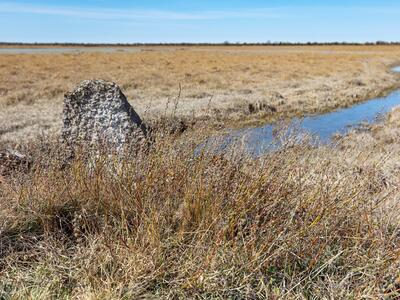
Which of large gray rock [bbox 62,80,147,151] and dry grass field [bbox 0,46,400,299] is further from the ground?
large gray rock [bbox 62,80,147,151]

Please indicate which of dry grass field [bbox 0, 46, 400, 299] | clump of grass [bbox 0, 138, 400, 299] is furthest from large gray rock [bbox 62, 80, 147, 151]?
clump of grass [bbox 0, 138, 400, 299]

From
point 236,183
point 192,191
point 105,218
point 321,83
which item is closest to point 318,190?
point 236,183

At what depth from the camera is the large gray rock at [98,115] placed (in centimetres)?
573

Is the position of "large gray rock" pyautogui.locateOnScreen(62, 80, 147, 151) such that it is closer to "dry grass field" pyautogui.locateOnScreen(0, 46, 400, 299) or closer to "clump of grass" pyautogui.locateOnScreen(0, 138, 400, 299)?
"dry grass field" pyautogui.locateOnScreen(0, 46, 400, 299)

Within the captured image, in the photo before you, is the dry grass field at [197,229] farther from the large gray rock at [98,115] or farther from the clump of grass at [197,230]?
the large gray rock at [98,115]

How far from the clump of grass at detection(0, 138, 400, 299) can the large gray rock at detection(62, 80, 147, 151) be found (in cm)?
171

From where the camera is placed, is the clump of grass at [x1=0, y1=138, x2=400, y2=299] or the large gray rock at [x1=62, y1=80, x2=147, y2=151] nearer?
the clump of grass at [x1=0, y1=138, x2=400, y2=299]

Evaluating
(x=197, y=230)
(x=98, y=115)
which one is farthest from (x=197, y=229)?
(x=98, y=115)

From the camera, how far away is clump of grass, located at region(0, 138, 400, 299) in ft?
9.47

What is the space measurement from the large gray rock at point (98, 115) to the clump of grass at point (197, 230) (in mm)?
1714

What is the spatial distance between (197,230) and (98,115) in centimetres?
336

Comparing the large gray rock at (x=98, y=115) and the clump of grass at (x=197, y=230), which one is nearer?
the clump of grass at (x=197, y=230)

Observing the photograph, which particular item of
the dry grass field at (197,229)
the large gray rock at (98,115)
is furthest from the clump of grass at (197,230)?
the large gray rock at (98,115)

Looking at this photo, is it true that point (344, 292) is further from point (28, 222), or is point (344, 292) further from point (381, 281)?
point (28, 222)
